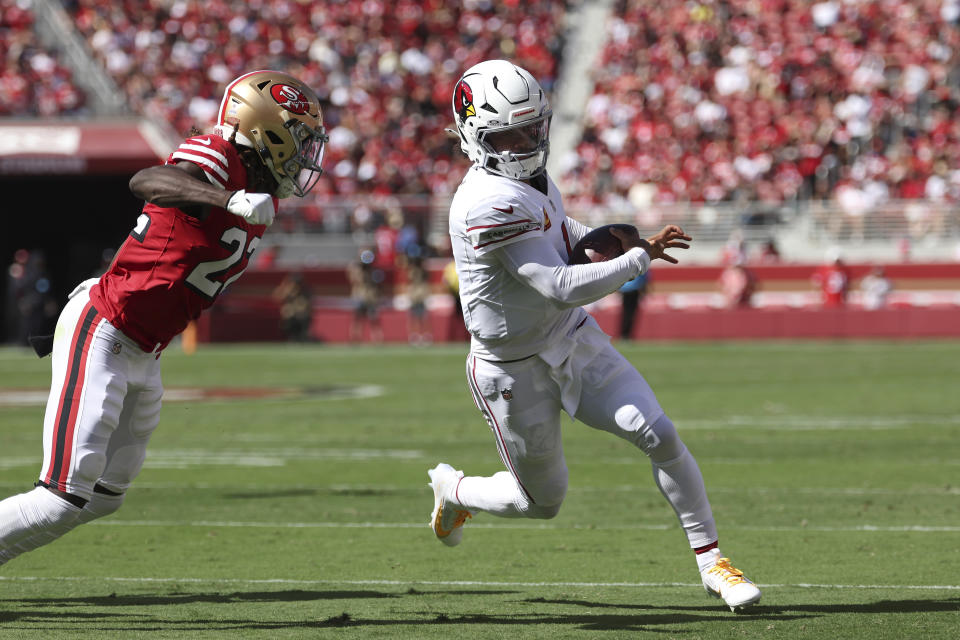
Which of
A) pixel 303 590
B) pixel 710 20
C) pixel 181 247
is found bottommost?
pixel 710 20

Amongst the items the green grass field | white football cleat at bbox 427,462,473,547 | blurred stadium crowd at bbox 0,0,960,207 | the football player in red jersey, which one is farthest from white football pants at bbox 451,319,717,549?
blurred stadium crowd at bbox 0,0,960,207

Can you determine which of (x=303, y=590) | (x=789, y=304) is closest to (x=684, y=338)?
(x=789, y=304)

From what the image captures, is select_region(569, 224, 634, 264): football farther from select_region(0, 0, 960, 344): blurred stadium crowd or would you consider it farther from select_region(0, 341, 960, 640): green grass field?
select_region(0, 0, 960, 344): blurred stadium crowd

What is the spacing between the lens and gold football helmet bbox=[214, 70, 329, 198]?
5.49m

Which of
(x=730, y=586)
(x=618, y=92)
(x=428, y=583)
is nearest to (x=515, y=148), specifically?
(x=730, y=586)

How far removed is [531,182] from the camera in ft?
18.7

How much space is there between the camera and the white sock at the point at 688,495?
5594mm

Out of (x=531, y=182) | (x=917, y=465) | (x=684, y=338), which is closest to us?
(x=531, y=182)

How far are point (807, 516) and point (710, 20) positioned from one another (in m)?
24.8

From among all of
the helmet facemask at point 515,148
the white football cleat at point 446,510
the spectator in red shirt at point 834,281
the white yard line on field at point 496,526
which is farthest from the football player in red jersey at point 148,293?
the spectator in red shirt at point 834,281

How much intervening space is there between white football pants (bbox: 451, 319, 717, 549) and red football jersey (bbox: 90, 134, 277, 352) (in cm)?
113

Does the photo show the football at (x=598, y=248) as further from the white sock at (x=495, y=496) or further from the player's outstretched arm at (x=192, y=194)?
the player's outstretched arm at (x=192, y=194)

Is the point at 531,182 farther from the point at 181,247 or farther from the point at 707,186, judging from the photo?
the point at 707,186

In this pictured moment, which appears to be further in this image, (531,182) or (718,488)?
(718,488)
